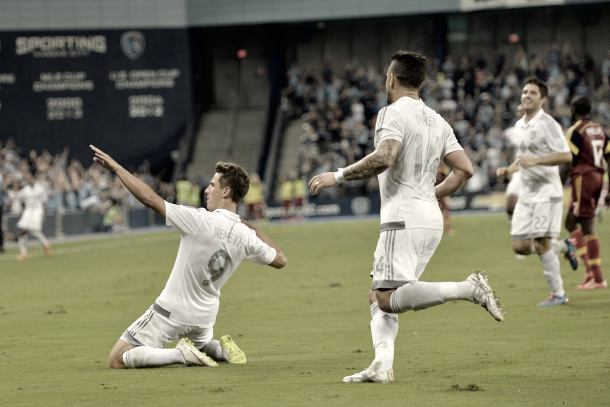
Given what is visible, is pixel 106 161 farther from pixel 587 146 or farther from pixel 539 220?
pixel 587 146

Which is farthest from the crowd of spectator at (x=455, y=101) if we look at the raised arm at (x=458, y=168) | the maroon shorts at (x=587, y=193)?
the raised arm at (x=458, y=168)

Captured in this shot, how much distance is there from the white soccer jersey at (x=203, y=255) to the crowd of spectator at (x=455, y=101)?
108ft

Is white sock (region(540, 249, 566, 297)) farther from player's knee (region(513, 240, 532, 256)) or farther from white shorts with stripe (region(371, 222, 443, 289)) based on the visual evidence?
white shorts with stripe (region(371, 222, 443, 289))

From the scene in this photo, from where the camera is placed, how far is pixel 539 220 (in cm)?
1134

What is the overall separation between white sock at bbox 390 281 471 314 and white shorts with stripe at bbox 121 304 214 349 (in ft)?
6.78

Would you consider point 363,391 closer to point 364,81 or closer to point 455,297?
point 455,297

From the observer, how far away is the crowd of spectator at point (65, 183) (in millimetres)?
34875

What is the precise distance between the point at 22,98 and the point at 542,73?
22974 mm

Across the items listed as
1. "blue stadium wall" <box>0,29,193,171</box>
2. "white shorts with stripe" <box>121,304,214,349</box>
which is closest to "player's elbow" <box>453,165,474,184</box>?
"white shorts with stripe" <box>121,304,214,349</box>

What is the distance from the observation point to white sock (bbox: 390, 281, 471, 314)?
6.56 metres

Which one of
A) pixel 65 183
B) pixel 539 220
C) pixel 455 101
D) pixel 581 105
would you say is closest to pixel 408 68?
pixel 539 220

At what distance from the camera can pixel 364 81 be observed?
4556 cm

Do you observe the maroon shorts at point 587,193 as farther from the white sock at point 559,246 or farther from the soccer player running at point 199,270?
the soccer player running at point 199,270

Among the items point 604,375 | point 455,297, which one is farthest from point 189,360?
point 604,375
